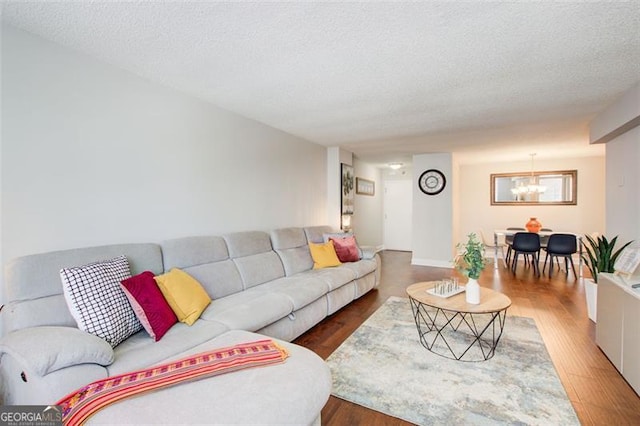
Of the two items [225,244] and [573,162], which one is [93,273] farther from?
[573,162]

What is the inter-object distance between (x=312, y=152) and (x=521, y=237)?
401cm

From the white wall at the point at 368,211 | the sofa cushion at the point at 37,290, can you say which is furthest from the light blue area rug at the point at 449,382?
the white wall at the point at 368,211

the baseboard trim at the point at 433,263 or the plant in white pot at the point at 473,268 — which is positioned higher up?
the plant in white pot at the point at 473,268

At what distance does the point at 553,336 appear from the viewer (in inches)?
110

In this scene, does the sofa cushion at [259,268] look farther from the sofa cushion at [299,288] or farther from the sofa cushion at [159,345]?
the sofa cushion at [159,345]

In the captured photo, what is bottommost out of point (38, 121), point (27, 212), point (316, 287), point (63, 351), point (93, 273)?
point (316, 287)

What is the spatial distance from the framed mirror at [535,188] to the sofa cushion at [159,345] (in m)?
6.55

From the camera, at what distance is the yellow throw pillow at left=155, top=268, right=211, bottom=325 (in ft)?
6.72

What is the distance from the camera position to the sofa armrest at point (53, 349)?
124cm

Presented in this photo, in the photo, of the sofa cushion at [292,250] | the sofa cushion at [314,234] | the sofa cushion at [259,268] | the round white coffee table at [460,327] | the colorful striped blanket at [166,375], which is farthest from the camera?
the sofa cushion at [314,234]

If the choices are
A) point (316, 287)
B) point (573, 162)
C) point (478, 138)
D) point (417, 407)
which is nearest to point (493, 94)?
point (478, 138)

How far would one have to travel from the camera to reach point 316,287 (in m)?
2.96

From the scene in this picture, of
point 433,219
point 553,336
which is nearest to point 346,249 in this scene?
point 553,336

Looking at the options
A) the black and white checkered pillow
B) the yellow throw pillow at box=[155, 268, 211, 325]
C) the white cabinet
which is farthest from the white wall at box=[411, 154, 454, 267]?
the black and white checkered pillow
